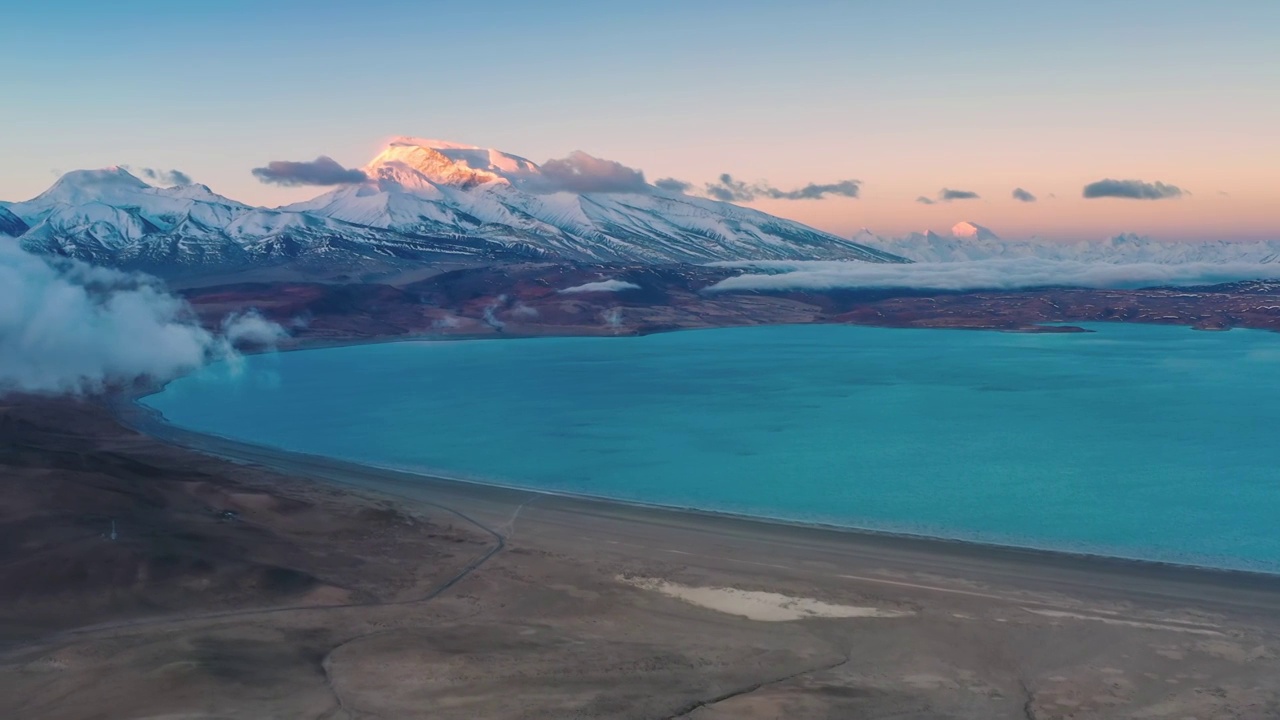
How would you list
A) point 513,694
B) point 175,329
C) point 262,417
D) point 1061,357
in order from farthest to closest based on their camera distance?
point 1061,357
point 175,329
point 262,417
point 513,694

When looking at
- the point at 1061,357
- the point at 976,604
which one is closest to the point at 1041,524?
the point at 976,604

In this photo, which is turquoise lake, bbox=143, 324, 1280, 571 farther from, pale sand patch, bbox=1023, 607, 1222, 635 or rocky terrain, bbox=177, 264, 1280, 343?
rocky terrain, bbox=177, 264, 1280, 343

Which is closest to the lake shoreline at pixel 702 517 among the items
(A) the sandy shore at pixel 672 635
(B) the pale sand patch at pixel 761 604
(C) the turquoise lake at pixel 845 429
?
(A) the sandy shore at pixel 672 635

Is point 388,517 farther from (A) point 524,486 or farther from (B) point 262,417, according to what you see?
(B) point 262,417

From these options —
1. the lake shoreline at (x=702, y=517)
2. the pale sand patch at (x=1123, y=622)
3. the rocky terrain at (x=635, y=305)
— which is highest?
the rocky terrain at (x=635, y=305)

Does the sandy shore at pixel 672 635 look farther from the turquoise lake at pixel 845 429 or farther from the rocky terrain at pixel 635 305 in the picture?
the rocky terrain at pixel 635 305

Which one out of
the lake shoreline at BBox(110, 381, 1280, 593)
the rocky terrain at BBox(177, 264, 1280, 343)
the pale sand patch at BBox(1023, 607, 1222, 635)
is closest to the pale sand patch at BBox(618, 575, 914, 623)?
the pale sand patch at BBox(1023, 607, 1222, 635)

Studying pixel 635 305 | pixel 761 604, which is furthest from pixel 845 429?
pixel 635 305
